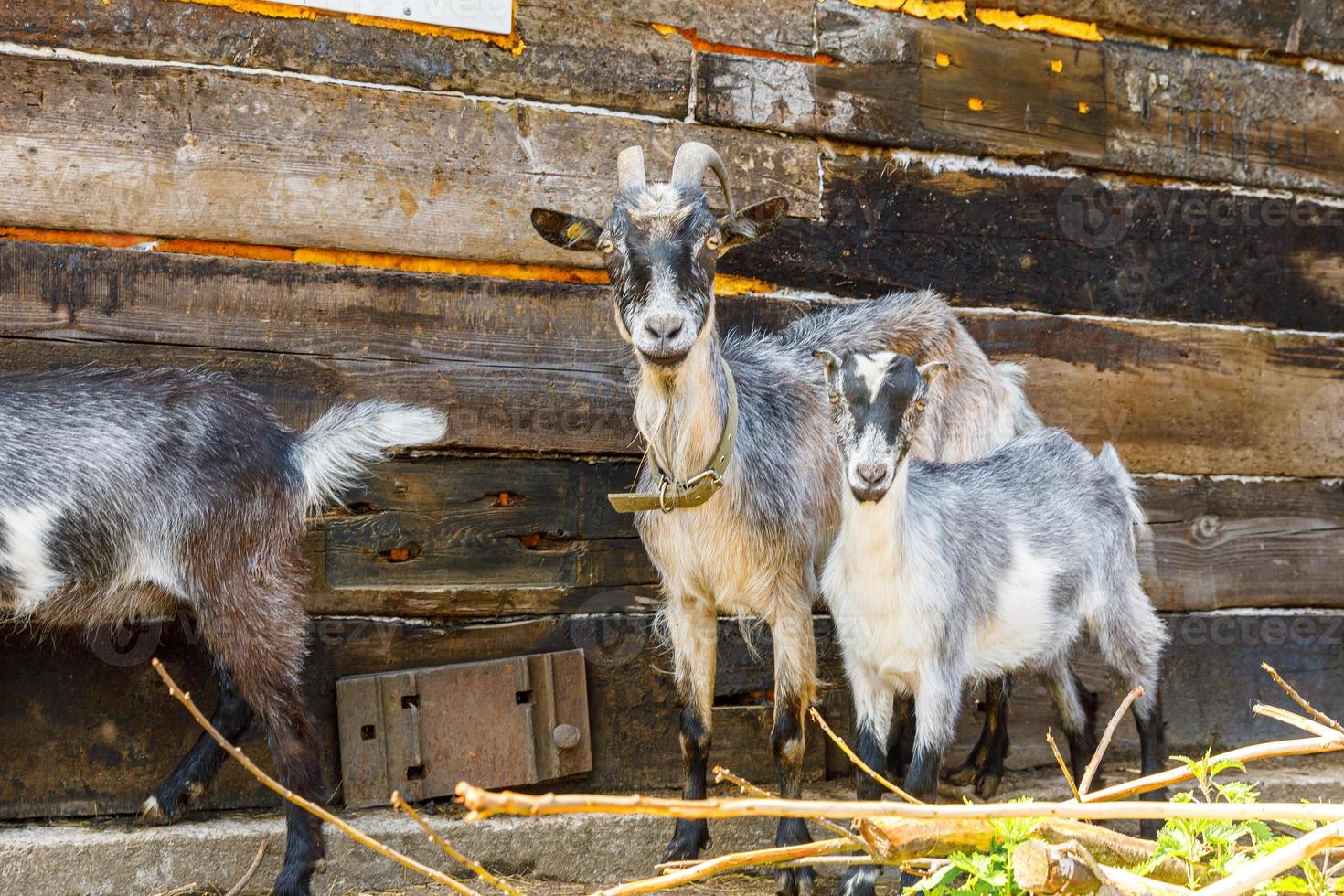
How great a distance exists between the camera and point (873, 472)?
143 inches

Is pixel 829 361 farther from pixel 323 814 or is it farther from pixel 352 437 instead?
pixel 323 814

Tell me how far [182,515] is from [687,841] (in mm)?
1843

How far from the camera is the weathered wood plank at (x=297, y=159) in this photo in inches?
161

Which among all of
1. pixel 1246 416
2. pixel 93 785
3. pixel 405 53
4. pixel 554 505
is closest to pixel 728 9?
pixel 405 53

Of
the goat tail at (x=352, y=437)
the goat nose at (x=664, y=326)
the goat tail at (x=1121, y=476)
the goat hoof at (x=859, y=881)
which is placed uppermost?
the goat nose at (x=664, y=326)

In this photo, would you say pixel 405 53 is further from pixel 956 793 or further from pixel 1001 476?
pixel 956 793

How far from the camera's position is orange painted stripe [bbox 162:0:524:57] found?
14.2 ft

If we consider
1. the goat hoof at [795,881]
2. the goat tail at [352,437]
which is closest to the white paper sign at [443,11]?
the goat tail at [352,437]

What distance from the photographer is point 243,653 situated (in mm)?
3840

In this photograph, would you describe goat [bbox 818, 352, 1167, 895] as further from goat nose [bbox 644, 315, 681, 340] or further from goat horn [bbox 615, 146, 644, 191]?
Result: goat horn [bbox 615, 146, 644, 191]

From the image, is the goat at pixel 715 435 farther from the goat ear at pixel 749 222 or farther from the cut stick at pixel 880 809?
the cut stick at pixel 880 809

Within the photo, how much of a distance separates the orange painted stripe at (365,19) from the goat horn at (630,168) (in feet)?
2.24

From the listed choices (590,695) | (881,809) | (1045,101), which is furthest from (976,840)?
(1045,101)

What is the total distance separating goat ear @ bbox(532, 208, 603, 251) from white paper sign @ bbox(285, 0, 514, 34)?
0.93 meters
